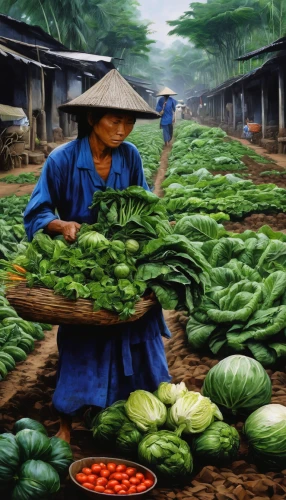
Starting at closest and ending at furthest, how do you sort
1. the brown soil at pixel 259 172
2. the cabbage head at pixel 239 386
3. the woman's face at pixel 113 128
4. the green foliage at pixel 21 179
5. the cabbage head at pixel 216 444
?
the cabbage head at pixel 216 444 < the woman's face at pixel 113 128 < the cabbage head at pixel 239 386 < the brown soil at pixel 259 172 < the green foliage at pixel 21 179

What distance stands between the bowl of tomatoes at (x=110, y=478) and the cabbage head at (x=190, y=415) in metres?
0.37

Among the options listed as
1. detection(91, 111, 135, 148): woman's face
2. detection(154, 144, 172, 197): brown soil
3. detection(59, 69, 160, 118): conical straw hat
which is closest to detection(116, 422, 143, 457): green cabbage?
detection(91, 111, 135, 148): woman's face

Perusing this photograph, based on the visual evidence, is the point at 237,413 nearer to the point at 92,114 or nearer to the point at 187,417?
the point at 187,417

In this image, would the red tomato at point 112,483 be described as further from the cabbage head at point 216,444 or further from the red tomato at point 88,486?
the cabbage head at point 216,444

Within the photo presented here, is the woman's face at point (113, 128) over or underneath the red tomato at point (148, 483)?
over

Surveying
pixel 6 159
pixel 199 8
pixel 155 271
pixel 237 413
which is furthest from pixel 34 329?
pixel 199 8

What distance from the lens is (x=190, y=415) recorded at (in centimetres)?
346

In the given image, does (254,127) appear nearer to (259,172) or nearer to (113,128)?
(259,172)

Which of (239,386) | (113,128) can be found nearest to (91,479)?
(239,386)

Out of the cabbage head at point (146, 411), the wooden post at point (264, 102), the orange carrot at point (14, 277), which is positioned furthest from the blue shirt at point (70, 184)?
the wooden post at point (264, 102)

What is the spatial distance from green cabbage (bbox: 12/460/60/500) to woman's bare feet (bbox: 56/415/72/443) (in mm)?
605

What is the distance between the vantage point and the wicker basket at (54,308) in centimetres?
309

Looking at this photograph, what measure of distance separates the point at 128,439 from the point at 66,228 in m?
1.26

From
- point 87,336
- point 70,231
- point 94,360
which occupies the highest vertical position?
point 70,231
